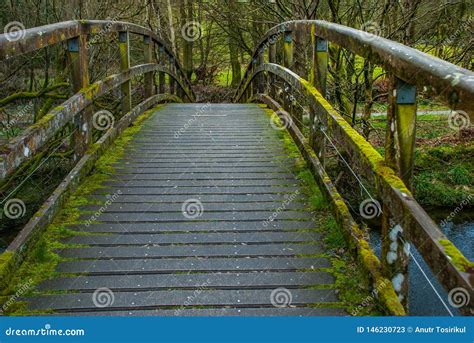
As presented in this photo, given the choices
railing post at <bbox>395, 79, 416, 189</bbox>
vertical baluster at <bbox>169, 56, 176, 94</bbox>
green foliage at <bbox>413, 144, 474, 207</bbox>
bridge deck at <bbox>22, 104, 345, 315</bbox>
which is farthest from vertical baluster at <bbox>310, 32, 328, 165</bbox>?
vertical baluster at <bbox>169, 56, 176, 94</bbox>

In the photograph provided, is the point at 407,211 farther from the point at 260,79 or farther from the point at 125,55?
the point at 260,79

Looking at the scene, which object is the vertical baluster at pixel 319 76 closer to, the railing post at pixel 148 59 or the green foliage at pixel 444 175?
the railing post at pixel 148 59

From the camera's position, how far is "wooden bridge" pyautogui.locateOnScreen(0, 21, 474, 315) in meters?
2.79

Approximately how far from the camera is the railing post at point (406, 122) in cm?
277

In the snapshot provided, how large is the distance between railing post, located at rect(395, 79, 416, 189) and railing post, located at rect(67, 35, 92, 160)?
3.43 metres

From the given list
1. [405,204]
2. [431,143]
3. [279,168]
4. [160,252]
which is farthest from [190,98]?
[405,204]

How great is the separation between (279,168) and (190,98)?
14.8 metres

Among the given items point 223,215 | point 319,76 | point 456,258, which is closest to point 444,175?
point 319,76

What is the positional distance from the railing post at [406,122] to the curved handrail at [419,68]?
9 centimetres

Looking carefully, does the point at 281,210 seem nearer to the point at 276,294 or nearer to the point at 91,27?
the point at 276,294

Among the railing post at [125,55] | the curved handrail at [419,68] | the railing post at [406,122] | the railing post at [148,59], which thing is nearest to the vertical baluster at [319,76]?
the curved handrail at [419,68]

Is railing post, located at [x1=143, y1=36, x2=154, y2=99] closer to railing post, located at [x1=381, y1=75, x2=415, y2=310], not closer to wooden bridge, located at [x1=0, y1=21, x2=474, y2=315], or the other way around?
wooden bridge, located at [x1=0, y1=21, x2=474, y2=315]

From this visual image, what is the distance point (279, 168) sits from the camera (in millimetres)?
5793

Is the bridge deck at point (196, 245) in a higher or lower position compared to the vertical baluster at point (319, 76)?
lower
